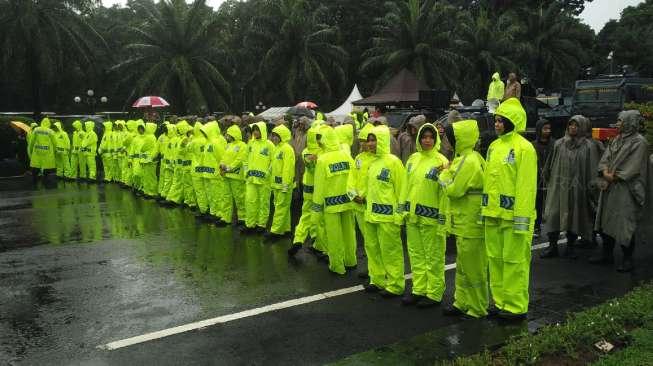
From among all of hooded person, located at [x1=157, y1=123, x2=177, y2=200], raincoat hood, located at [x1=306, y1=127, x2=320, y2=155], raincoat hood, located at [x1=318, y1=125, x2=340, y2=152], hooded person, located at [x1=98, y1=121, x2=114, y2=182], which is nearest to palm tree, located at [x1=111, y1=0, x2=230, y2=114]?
hooded person, located at [x1=98, y1=121, x2=114, y2=182]

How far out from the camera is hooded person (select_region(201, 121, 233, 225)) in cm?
1170

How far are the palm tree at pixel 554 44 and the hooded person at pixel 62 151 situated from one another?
32.0m

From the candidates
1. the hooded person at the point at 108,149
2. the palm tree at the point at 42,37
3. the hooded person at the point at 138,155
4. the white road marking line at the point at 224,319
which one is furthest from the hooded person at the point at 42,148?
the white road marking line at the point at 224,319

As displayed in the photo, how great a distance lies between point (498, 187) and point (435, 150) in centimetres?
96

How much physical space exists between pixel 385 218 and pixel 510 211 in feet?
5.00

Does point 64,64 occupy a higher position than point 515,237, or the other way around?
point 64,64

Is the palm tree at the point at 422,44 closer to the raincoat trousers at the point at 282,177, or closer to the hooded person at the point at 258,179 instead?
the hooded person at the point at 258,179

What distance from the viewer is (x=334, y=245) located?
7.96 meters

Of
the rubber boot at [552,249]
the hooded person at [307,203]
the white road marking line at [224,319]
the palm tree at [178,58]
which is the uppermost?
the palm tree at [178,58]

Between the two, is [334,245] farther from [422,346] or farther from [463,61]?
[463,61]

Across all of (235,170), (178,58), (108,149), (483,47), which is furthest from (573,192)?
(483,47)

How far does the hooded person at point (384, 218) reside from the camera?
692cm

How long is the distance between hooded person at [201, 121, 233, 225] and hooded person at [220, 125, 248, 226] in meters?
0.06

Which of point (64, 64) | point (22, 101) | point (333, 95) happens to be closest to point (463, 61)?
point (333, 95)
